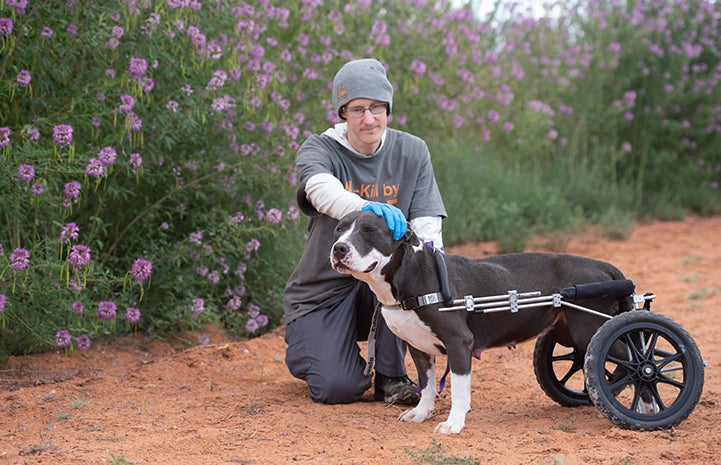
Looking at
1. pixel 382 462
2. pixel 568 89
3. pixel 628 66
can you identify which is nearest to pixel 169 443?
pixel 382 462

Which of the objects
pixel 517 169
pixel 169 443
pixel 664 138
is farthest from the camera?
pixel 664 138

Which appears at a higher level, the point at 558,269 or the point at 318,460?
the point at 558,269

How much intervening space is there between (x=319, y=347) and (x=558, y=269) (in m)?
1.33

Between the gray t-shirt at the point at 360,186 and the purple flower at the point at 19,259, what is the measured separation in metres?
1.37

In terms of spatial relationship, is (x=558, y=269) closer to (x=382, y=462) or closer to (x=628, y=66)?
(x=382, y=462)

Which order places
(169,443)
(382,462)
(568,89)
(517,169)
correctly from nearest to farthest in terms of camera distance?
(382,462) < (169,443) < (517,169) < (568,89)


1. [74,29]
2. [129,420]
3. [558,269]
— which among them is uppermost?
[74,29]

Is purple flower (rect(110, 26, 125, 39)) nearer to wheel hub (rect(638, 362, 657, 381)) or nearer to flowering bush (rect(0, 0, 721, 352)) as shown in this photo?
flowering bush (rect(0, 0, 721, 352))

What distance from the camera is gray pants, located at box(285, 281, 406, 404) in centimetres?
452

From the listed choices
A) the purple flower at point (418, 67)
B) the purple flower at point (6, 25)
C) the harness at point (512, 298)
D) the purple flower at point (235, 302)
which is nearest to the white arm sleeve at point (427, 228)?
the harness at point (512, 298)

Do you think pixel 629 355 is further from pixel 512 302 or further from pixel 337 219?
pixel 337 219

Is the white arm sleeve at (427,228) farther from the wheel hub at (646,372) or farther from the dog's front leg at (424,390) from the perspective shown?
the wheel hub at (646,372)

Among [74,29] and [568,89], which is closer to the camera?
[74,29]

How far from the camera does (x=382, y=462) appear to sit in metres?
3.40
